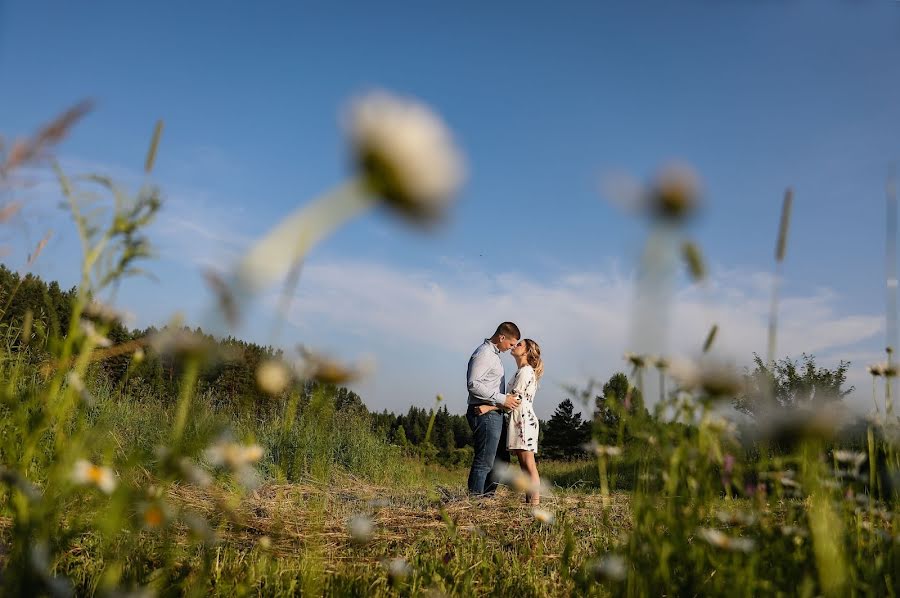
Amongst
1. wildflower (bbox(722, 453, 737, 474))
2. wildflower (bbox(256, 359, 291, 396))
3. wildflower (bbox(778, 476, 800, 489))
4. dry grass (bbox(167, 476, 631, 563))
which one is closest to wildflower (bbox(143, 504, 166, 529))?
wildflower (bbox(256, 359, 291, 396))

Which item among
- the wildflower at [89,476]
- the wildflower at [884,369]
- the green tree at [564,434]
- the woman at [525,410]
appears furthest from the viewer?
the green tree at [564,434]

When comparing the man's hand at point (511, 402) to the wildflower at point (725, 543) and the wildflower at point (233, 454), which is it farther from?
the wildflower at point (233, 454)

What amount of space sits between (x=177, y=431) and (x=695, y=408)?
4.03ft

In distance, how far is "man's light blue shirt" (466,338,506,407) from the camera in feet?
19.1

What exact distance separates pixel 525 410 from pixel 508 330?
82cm

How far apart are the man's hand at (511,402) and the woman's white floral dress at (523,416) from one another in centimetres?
8

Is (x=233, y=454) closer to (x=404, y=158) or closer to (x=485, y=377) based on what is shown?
(x=404, y=158)

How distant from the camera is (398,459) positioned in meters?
9.58

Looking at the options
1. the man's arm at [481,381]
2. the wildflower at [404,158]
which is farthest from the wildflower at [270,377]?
the man's arm at [481,381]

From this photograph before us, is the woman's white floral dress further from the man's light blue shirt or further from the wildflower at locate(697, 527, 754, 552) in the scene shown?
the wildflower at locate(697, 527, 754, 552)

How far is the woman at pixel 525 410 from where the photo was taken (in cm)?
595

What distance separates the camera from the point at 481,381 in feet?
19.1

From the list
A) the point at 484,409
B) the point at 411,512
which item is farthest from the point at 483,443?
the point at 411,512

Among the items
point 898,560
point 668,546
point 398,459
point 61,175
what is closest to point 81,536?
point 61,175
